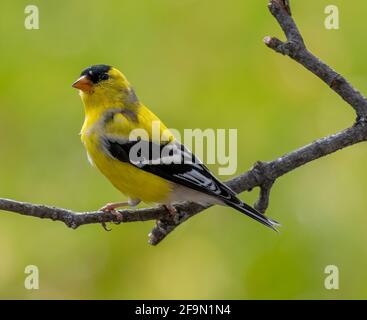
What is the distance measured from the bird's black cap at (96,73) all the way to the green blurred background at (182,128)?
80 centimetres

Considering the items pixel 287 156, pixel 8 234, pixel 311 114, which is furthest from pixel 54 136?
pixel 287 156

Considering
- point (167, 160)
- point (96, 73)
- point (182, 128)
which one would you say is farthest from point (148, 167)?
point (182, 128)

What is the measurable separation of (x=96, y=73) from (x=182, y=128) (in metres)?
0.87

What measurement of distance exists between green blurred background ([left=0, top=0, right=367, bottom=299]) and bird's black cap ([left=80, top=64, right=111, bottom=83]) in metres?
0.80

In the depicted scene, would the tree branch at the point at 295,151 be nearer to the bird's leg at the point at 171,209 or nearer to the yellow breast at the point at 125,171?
the bird's leg at the point at 171,209

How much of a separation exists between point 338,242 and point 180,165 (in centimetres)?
122

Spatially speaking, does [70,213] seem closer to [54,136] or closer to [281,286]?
[281,286]

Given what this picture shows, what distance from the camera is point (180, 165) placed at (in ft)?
10.6

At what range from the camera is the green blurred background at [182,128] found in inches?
159

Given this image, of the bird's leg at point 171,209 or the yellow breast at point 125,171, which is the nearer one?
the bird's leg at point 171,209

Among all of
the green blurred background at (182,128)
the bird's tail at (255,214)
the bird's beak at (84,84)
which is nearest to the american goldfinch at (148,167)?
the bird's tail at (255,214)

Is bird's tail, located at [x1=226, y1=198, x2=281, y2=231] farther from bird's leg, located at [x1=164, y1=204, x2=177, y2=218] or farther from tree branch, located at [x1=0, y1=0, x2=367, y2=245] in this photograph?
bird's leg, located at [x1=164, y1=204, x2=177, y2=218]

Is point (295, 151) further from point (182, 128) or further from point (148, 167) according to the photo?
point (182, 128)

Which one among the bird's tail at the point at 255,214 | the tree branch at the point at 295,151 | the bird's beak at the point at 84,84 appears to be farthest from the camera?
the bird's beak at the point at 84,84
